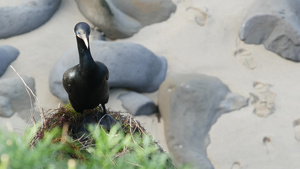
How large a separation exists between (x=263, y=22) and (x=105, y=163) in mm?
4607

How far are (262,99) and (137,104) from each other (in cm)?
143

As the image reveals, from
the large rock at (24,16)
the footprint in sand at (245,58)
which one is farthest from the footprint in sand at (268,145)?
the large rock at (24,16)

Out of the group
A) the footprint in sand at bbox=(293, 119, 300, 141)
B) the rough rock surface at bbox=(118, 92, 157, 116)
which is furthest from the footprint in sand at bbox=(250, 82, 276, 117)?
the rough rock surface at bbox=(118, 92, 157, 116)

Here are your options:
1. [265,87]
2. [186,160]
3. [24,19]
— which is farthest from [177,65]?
[24,19]

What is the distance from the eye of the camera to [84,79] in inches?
85.4

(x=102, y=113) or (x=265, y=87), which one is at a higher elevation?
(x=102, y=113)

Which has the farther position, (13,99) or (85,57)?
(13,99)

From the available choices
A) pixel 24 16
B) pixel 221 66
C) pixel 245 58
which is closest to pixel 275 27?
pixel 245 58

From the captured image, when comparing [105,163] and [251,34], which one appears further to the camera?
[251,34]

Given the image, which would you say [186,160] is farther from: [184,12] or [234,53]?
[184,12]

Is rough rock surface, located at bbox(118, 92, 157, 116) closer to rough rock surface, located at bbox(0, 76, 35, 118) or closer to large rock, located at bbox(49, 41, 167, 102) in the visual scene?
large rock, located at bbox(49, 41, 167, 102)

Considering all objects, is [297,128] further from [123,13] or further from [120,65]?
[123,13]

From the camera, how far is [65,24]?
17.9 feet

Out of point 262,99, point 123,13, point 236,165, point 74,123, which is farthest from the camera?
point 123,13
